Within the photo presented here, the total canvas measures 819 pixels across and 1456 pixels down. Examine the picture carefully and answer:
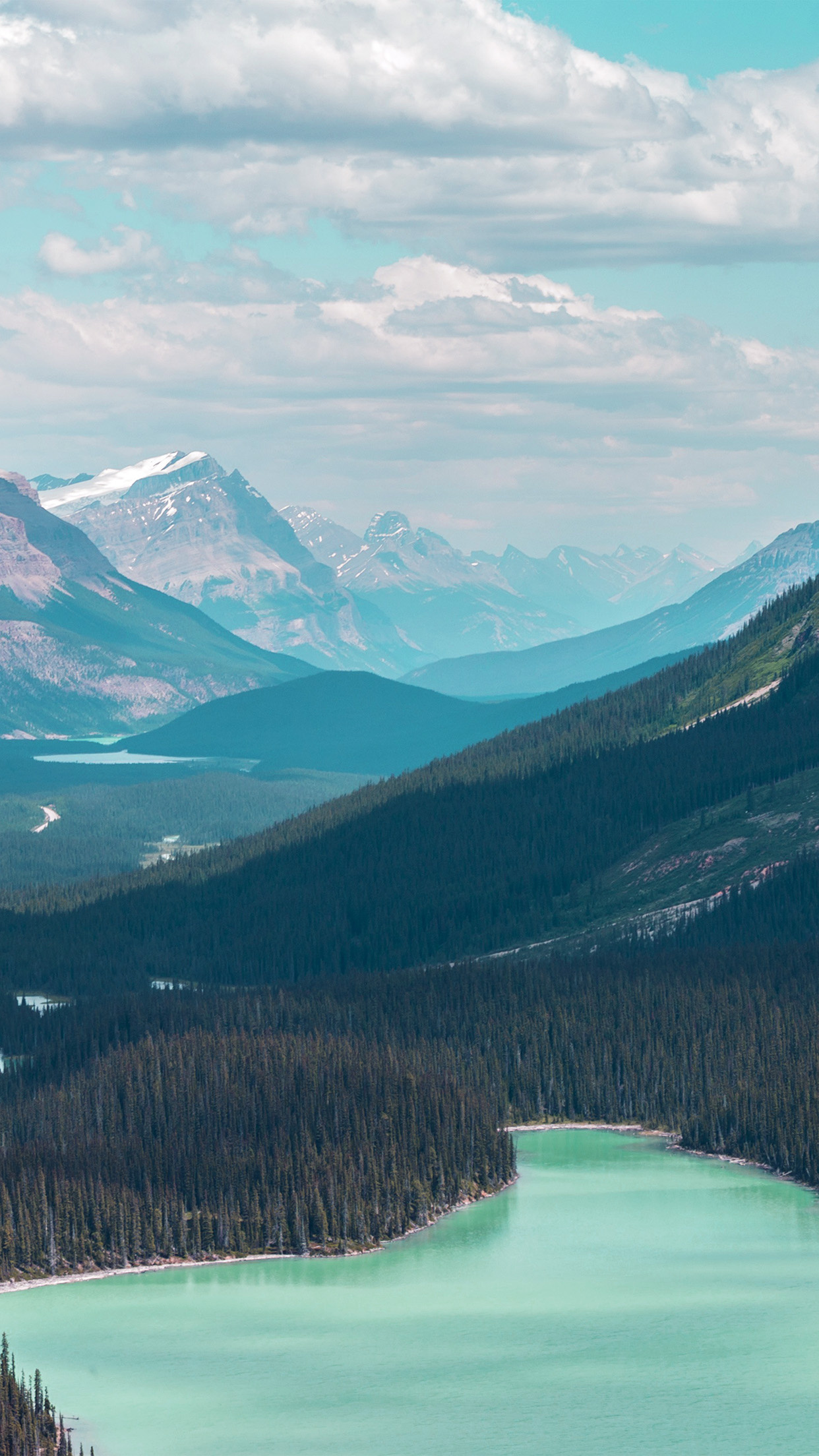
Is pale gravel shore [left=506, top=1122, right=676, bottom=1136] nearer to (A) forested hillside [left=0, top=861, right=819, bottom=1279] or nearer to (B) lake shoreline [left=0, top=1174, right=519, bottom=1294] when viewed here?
(A) forested hillside [left=0, top=861, right=819, bottom=1279]

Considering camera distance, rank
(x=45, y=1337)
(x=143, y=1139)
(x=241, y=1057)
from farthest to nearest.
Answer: (x=241, y=1057), (x=143, y=1139), (x=45, y=1337)

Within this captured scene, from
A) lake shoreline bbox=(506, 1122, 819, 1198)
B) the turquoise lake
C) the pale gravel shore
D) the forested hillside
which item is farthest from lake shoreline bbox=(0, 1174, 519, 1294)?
the pale gravel shore

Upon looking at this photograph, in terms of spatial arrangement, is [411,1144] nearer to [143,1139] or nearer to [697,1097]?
[143,1139]

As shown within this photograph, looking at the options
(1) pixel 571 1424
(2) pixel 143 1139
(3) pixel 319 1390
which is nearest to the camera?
(1) pixel 571 1424

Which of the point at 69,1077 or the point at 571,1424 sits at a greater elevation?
the point at 69,1077

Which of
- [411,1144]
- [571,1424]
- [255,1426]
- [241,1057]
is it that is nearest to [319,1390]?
[255,1426]

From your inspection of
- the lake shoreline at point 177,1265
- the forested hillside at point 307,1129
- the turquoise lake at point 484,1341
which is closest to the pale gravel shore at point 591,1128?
the forested hillside at point 307,1129

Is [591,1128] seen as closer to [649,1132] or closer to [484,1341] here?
[649,1132]
